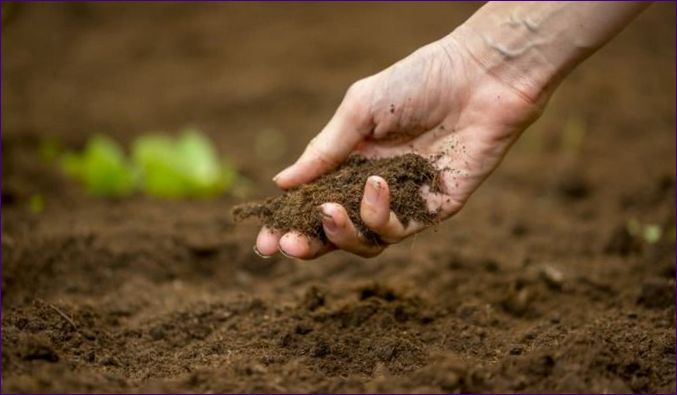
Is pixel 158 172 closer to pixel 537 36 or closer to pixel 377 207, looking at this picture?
pixel 377 207

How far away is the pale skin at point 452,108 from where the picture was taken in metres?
2.04

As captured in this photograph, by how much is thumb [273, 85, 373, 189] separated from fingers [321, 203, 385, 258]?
32 centimetres

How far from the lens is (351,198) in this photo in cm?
213

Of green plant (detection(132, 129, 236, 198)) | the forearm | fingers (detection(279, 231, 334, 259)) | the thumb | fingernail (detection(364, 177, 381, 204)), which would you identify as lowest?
fingers (detection(279, 231, 334, 259))

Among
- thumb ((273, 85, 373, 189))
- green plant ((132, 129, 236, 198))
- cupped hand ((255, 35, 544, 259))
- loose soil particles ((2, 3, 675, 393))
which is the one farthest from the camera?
green plant ((132, 129, 236, 198))

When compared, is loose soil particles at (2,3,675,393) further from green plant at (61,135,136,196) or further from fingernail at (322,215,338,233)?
fingernail at (322,215,338,233)

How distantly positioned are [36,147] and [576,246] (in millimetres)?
3143

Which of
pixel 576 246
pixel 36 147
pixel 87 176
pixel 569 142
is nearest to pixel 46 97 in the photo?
pixel 36 147

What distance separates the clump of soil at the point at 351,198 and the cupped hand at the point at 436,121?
33mm

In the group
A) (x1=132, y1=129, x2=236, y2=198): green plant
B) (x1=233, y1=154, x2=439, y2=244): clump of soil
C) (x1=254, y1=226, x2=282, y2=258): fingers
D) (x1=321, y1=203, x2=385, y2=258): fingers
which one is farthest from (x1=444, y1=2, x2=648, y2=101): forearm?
(x1=132, y1=129, x2=236, y2=198): green plant

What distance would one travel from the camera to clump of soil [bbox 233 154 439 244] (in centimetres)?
212

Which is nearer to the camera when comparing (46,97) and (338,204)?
(338,204)

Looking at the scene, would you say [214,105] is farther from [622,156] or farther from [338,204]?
[338,204]

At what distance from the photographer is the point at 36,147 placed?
15.5 ft
